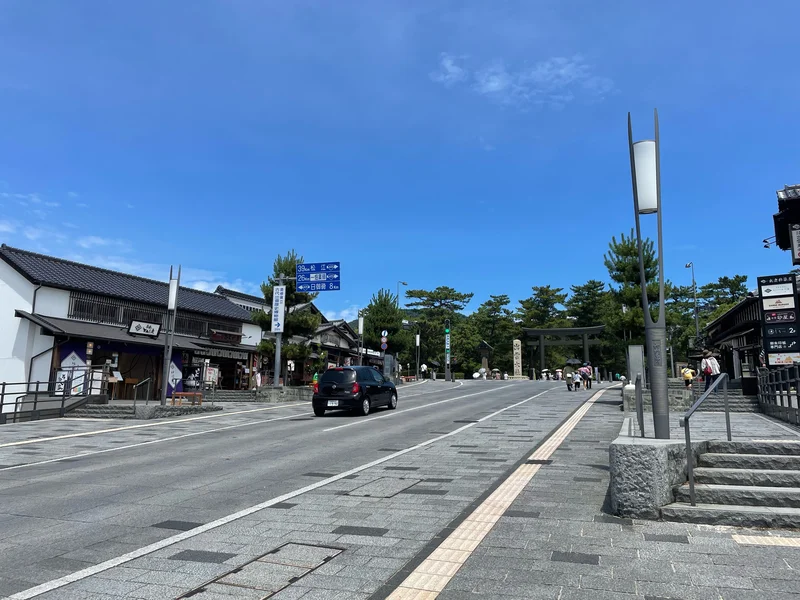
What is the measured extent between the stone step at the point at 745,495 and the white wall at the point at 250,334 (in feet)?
113

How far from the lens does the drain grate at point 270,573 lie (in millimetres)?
4055

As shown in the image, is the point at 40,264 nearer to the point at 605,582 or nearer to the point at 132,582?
the point at 132,582

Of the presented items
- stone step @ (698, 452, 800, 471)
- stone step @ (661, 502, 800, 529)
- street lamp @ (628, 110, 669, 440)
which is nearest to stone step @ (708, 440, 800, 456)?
stone step @ (698, 452, 800, 471)

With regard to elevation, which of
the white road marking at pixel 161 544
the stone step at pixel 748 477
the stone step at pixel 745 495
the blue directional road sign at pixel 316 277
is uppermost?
the blue directional road sign at pixel 316 277

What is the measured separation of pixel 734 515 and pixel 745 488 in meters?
0.64

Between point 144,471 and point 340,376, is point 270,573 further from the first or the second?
point 340,376

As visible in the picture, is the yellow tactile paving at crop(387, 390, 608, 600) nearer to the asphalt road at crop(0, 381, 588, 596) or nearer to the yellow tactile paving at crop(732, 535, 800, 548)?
the yellow tactile paving at crop(732, 535, 800, 548)

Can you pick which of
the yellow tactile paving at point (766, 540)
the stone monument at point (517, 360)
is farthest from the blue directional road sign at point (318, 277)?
the stone monument at point (517, 360)

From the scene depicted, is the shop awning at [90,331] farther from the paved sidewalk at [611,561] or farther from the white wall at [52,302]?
the paved sidewalk at [611,561]

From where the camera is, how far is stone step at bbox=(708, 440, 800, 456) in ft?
22.4

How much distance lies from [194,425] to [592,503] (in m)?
13.6

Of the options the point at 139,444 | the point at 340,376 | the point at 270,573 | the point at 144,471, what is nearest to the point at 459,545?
the point at 270,573

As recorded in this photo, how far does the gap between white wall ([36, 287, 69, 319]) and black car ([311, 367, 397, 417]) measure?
14.3 meters

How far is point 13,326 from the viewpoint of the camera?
944 inches
